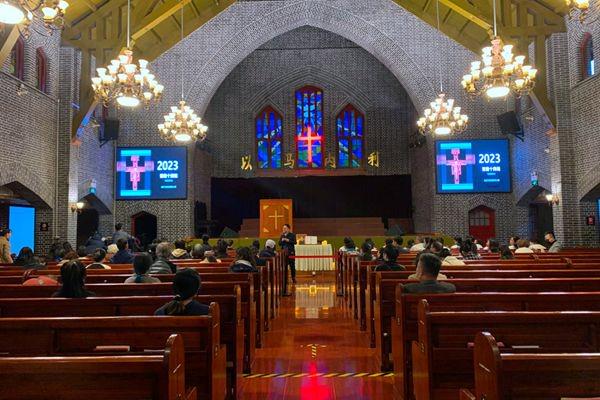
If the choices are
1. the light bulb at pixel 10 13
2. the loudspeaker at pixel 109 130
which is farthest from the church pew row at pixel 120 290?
the loudspeaker at pixel 109 130

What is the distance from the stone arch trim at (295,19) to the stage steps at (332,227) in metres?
5.63

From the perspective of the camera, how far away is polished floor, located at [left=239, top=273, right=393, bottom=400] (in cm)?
372

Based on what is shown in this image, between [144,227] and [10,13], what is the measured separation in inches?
505

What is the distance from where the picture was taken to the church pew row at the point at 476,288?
4133mm

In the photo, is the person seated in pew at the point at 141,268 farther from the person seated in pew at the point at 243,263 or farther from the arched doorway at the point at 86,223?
the arched doorway at the point at 86,223

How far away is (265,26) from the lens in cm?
1672

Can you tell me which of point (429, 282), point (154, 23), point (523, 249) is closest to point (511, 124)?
point (523, 249)

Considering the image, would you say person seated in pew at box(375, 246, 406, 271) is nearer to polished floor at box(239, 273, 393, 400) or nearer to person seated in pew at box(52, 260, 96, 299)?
polished floor at box(239, 273, 393, 400)

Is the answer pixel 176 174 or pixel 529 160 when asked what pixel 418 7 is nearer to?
pixel 529 160

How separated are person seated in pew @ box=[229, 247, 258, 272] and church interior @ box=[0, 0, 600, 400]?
0.02m

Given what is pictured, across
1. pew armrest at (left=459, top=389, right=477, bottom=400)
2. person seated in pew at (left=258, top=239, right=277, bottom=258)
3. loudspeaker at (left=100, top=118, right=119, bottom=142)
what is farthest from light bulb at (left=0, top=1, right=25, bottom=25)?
loudspeaker at (left=100, top=118, right=119, bottom=142)

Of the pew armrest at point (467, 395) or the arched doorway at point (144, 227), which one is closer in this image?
the pew armrest at point (467, 395)

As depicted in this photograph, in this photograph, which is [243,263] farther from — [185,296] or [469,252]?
[469,252]

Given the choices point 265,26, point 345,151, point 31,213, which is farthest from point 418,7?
point 31,213
